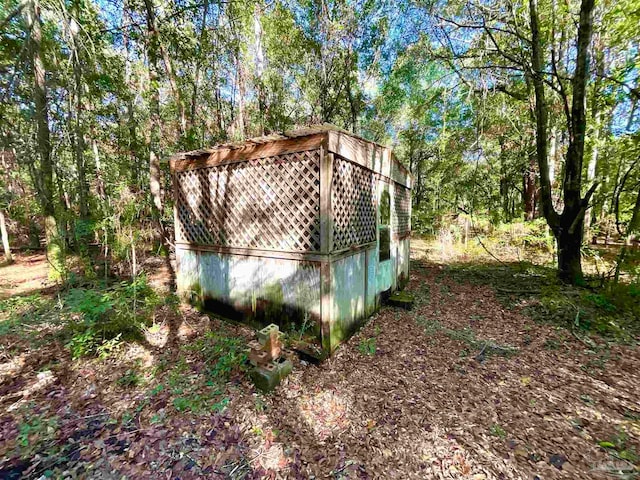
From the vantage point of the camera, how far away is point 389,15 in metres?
8.30

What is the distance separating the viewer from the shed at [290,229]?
10.2 feet

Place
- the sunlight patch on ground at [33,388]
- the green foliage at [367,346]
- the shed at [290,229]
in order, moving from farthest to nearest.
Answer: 1. the green foliage at [367,346]
2. the shed at [290,229]
3. the sunlight patch on ground at [33,388]

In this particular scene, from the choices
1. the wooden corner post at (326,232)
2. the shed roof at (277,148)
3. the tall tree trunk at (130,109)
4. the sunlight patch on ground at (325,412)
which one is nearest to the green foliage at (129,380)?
the sunlight patch on ground at (325,412)

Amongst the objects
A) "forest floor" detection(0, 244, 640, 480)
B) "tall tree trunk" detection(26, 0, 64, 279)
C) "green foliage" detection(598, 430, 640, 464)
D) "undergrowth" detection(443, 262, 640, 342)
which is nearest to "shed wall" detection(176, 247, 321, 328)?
"forest floor" detection(0, 244, 640, 480)

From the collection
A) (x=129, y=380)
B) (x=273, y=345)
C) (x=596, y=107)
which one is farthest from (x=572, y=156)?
(x=129, y=380)

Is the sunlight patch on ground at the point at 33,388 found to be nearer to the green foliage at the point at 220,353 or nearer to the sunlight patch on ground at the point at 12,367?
the sunlight patch on ground at the point at 12,367

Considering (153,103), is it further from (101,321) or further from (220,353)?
(220,353)

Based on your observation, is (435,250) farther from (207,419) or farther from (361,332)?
(207,419)

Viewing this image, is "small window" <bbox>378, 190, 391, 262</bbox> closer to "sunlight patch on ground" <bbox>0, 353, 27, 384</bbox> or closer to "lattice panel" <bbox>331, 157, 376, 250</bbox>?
"lattice panel" <bbox>331, 157, 376, 250</bbox>

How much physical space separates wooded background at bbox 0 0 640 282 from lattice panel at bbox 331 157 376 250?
1.61m

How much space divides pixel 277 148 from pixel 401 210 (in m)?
3.42

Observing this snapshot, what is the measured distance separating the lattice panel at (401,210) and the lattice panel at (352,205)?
1.15 metres

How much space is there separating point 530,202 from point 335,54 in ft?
31.9

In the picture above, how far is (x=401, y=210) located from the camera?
5.72 meters
